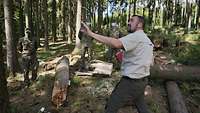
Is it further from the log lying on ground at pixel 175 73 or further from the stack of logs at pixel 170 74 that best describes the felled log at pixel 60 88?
the log lying on ground at pixel 175 73

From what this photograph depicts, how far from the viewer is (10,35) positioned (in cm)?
1556

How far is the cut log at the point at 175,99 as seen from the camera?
9390mm

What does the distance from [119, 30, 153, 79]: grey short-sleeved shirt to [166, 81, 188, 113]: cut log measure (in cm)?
394

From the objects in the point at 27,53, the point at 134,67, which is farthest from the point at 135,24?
the point at 27,53

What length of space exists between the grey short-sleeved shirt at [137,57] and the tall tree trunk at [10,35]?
34.6 ft

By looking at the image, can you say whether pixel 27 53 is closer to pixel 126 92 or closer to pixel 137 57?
pixel 126 92

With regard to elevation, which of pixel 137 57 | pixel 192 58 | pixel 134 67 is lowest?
pixel 192 58

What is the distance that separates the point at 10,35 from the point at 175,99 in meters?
8.77

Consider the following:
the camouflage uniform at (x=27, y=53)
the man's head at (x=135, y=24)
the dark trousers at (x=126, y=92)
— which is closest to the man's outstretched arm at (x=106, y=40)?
the man's head at (x=135, y=24)

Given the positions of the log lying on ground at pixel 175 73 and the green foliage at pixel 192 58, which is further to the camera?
the green foliage at pixel 192 58

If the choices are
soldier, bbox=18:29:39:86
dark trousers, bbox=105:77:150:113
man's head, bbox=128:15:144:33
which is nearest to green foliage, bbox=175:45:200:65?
soldier, bbox=18:29:39:86

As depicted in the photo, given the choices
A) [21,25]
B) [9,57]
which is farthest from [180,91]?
[21,25]

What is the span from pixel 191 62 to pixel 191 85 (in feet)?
3.86

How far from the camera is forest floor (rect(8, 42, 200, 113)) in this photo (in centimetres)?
972
